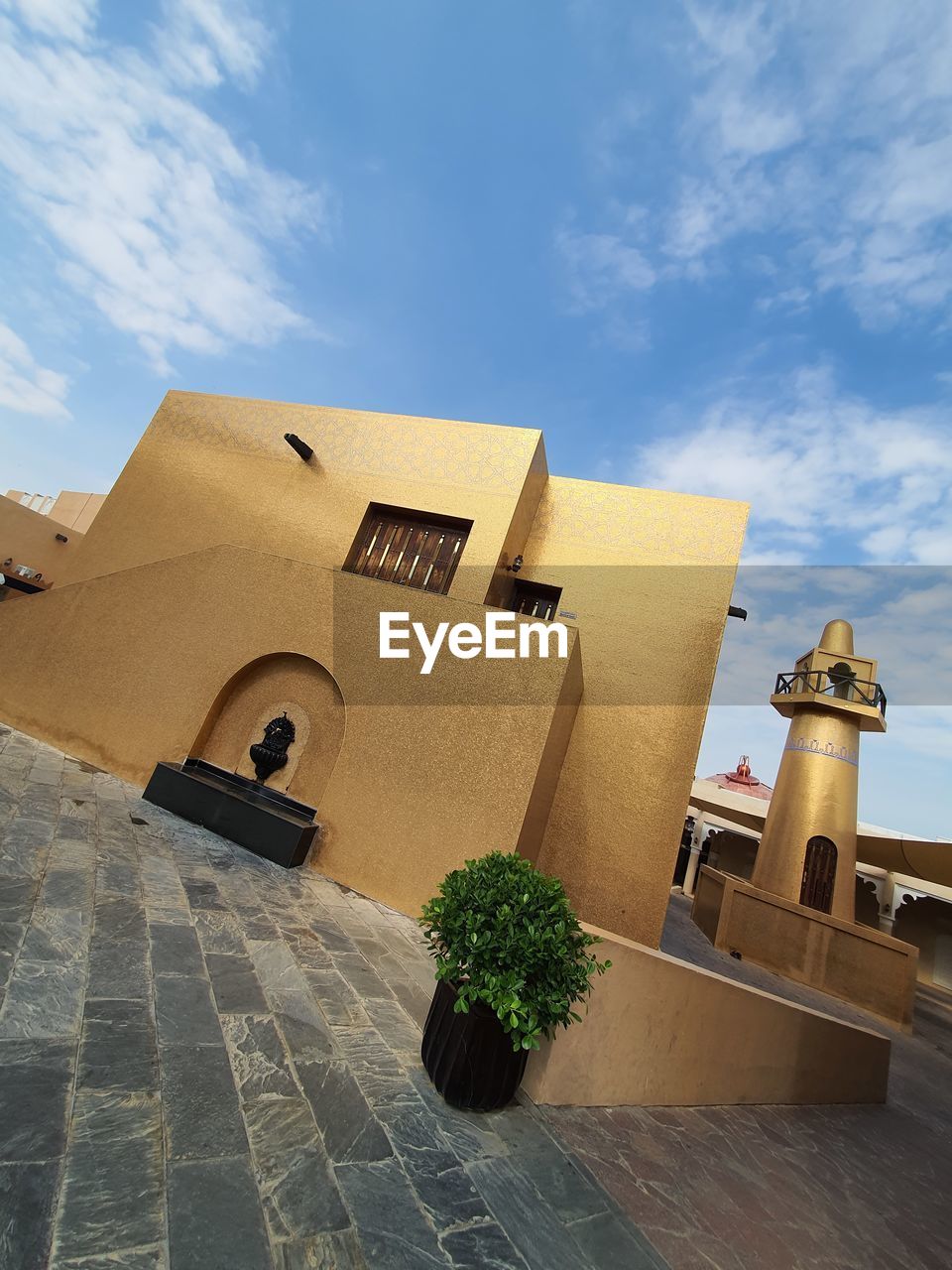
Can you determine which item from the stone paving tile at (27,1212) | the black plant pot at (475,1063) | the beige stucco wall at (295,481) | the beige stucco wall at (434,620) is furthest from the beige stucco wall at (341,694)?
the stone paving tile at (27,1212)

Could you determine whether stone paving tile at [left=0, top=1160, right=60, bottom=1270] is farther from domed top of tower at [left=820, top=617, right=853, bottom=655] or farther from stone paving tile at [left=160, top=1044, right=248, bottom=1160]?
domed top of tower at [left=820, top=617, right=853, bottom=655]

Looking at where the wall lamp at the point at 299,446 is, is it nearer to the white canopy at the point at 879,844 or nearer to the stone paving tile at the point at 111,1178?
the stone paving tile at the point at 111,1178

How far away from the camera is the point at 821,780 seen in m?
10.7

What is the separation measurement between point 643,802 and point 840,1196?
167 inches

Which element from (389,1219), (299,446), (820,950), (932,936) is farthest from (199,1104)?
(932,936)

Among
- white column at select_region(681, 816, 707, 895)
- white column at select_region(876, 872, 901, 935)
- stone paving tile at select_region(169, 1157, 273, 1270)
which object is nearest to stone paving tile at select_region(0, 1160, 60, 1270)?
stone paving tile at select_region(169, 1157, 273, 1270)

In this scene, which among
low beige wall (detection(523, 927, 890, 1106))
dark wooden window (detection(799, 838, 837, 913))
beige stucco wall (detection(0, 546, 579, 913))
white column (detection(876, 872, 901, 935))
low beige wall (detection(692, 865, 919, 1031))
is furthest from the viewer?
white column (detection(876, 872, 901, 935))

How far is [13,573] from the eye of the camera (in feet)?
55.0

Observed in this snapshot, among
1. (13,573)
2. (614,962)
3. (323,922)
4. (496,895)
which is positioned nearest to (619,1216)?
(614,962)

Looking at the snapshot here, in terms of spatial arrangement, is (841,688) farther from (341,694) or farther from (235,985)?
(235,985)

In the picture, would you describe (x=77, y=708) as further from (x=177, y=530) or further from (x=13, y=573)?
(x=13, y=573)

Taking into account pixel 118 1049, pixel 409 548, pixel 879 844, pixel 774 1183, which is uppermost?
pixel 409 548

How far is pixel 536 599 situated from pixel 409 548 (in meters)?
2.40

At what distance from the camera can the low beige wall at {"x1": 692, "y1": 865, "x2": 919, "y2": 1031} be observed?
30.2 feet
